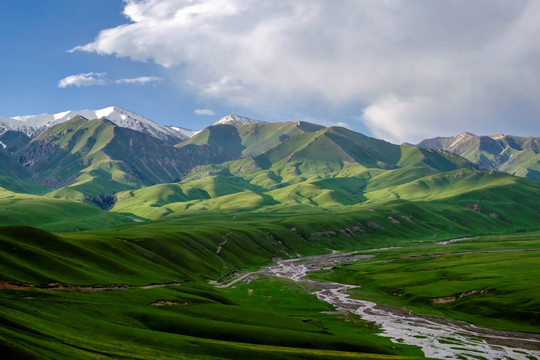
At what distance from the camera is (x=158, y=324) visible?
8319 cm

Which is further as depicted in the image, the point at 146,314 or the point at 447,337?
the point at 447,337

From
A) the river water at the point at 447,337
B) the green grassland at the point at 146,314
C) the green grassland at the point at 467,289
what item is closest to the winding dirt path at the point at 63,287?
the green grassland at the point at 146,314

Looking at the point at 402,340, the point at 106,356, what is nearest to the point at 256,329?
the point at 402,340

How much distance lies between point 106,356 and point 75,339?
8.06 metres

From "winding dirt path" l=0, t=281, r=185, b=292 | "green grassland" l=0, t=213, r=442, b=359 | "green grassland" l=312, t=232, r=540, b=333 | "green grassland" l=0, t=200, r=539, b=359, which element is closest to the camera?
"green grassland" l=0, t=213, r=442, b=359

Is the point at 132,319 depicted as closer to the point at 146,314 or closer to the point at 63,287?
the point at 146,314

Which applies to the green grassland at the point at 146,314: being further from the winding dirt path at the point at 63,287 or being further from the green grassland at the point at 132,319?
the winding dirt path at the point at 63,287

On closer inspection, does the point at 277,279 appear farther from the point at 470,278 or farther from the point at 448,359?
the point at 448,359

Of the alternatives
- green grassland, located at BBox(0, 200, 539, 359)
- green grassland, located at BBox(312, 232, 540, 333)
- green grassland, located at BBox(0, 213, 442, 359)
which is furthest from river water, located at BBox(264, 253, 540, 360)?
green grassland, located at BBox(312, 232, 540, 333)

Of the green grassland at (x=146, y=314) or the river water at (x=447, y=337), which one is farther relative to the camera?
the river water at (x=447, y=337)

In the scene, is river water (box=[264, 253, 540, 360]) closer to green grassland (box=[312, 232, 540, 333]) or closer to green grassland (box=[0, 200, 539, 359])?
green grassland (box=[0, 200, 539, 359])

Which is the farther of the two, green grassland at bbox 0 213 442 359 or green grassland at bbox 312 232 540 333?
green grassland at bbox 312 232 540 333

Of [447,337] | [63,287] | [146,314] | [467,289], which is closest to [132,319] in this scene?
[146,314]

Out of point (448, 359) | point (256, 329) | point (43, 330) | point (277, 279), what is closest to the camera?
point (43, 330)
